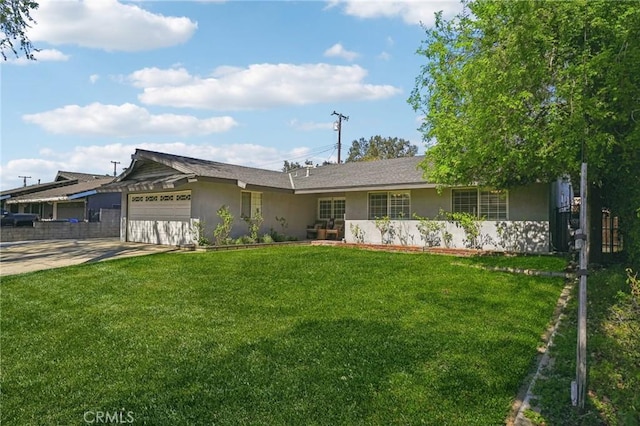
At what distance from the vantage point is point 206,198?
1562 centimetres

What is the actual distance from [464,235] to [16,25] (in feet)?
60.1

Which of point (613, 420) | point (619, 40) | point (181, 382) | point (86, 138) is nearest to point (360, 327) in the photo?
point (181, 382)

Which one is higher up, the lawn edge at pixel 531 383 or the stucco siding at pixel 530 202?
the stucco siding at pixel 530 202

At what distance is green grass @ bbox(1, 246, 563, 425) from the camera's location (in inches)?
Answer: 133

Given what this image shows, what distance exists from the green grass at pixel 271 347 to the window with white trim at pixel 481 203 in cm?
470

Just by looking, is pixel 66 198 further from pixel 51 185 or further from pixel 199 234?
pixel 199 234

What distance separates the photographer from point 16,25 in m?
14.9

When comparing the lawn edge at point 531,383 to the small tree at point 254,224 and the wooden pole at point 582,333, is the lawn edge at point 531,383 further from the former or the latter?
the small tree at point 254,224

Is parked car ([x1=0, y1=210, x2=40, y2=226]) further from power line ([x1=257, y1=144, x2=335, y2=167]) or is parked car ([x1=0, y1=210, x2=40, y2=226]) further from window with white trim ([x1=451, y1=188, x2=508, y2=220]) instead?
power line ([x1=257, y1=144, x2=335, y2=167])

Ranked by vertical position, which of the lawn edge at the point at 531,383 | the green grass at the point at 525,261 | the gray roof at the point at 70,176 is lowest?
the lawn edge at the point at 531,383

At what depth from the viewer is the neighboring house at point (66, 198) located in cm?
2533

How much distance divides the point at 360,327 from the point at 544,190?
32.5 feet

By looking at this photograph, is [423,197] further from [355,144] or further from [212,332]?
[355,144]

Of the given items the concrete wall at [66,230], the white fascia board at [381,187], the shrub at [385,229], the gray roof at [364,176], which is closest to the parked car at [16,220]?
the concrete wall at [66,230]
